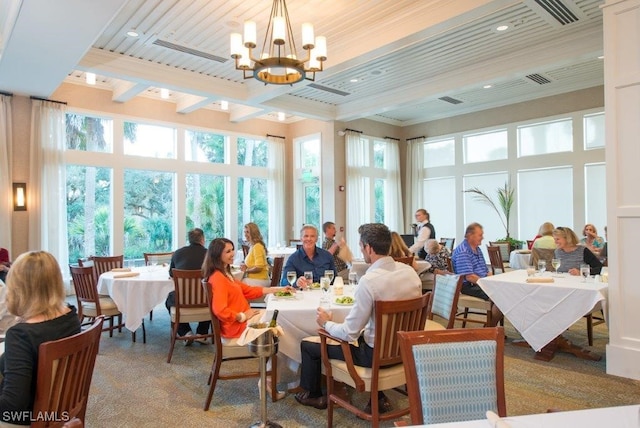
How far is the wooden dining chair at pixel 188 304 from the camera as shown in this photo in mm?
4062

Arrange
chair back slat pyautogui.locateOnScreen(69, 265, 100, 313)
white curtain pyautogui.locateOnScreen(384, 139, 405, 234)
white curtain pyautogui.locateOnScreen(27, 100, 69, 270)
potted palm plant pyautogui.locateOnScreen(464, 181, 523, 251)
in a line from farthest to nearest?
white curtain pyautogui.locateOnScreen(384, 139, 405, 234)
potted palm plant pyautogui.locateOnScreen(464, 181, 523, 251)
white curtain pyautogui.locateOnScreen(27, 100, 69, 270)
chair back slat pyautogui.locateOnScreen(69, 265, 100, 313)

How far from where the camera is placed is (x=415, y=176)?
11.0 meters


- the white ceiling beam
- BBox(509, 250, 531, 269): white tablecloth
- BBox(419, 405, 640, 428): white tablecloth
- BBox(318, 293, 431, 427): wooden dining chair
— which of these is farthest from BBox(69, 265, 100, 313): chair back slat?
BBox(509, 250, 531, 269): white tablecloth

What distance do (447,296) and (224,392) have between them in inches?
75.2

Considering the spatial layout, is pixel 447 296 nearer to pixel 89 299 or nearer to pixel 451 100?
pixel 89 299

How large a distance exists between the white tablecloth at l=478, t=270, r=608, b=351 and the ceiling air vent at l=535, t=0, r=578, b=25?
3.22 m

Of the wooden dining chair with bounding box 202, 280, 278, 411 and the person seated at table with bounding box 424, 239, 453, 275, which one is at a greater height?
the person seated at table with bounding box 424, 239, 453, 275

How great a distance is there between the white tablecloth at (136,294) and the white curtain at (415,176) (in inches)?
303

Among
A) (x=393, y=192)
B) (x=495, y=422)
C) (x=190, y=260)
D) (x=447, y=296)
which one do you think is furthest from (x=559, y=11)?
(x=393, y=192)

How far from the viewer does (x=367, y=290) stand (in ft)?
7.80

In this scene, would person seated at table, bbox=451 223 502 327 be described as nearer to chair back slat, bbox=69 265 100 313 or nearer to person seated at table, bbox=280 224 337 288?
person seated at table, bbox=280 224 337 288

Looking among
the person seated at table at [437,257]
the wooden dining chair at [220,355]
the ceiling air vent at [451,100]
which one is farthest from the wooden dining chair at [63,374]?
the ceiling air vent at [451,100]

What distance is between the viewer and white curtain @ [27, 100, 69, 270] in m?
7.05

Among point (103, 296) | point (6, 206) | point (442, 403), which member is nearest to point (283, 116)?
point (6, 206)
